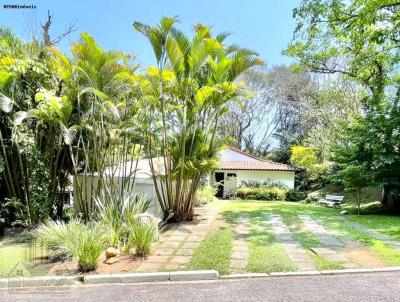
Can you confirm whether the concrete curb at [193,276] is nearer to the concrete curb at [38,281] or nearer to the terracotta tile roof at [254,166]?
the concrete curb at [38,281]

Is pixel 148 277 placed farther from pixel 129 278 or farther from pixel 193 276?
pixel 193 276

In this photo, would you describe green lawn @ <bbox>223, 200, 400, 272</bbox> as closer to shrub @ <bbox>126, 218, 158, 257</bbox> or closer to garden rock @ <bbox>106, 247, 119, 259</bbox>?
shrub @ <bbox>126, 218, 158, 257</bbox>

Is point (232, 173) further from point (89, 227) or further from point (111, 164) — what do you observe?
point (89, 227)

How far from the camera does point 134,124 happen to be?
10219mm

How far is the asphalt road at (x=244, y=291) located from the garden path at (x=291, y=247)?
0.60 m

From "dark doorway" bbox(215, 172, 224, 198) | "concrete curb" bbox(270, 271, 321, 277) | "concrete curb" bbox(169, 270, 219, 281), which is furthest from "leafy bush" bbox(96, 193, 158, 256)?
"dark doorway" bbox(215, 172, 224, 198)

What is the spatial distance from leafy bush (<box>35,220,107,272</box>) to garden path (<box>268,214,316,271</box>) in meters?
3.39

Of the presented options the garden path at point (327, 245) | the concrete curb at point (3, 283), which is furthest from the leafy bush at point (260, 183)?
the concrete curb at point (3, 283)

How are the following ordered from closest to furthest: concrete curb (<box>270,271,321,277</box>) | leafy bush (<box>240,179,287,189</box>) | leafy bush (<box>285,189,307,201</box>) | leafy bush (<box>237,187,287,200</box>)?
concrete curb (<box>270,271,321,277</box>) < leafy bush (<box>237,187,287,200</box>) < leafy bush (<box>285,189,307,201</box>) < leafy bush (<box>240,179,287,189</box>)

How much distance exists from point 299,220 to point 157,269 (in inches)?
274

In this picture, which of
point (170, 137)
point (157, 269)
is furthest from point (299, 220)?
point (157, 269)

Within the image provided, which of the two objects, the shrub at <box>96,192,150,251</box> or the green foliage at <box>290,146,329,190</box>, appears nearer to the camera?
the shrub at <box>96,192,150,251</box>

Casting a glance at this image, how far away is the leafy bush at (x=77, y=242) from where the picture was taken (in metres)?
6.16

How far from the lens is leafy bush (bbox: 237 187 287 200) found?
2550 cm
